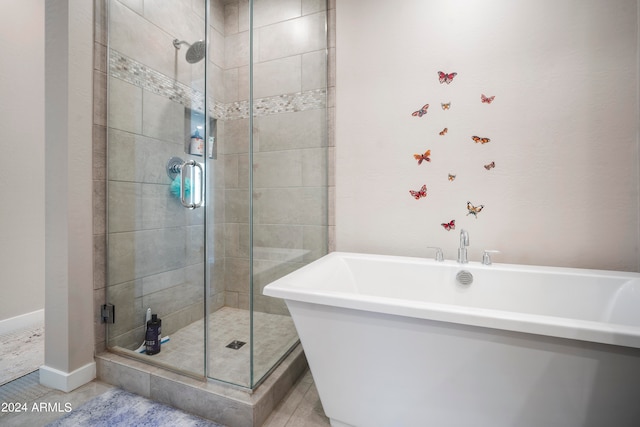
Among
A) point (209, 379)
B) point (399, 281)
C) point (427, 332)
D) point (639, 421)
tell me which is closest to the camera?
point (639, 421)

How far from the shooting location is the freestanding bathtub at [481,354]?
0.81 metres

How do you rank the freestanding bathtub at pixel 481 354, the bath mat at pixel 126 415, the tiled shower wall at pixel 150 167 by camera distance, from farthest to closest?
the tiled shower wall at pixel 150 167 < the bath mat at pixel 126 415 < the freestanding bathtub at pixel 481 354

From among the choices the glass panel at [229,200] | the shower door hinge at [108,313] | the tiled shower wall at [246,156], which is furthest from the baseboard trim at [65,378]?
the glass panel at [229,200]

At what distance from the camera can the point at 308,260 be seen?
185 centimetres

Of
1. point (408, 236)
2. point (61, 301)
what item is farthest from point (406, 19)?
point (61, 301)

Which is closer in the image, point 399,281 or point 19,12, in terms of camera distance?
point 399,281

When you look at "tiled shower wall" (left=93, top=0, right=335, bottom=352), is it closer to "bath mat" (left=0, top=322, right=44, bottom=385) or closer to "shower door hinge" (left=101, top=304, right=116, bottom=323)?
"shower door hinge" (left=101, top=304, right=116, bottom=323)

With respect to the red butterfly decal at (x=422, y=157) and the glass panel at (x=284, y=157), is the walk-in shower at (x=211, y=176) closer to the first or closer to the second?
the glass panel at (x=284, y=157)

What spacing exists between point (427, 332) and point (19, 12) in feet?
11.4

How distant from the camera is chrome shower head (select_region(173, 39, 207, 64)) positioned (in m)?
1.61

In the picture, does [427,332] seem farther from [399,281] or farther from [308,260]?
[308,260]

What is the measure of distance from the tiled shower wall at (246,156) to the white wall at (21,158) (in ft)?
3.89

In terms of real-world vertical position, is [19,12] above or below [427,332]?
above

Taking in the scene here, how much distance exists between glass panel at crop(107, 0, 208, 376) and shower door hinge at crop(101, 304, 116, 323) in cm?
3
